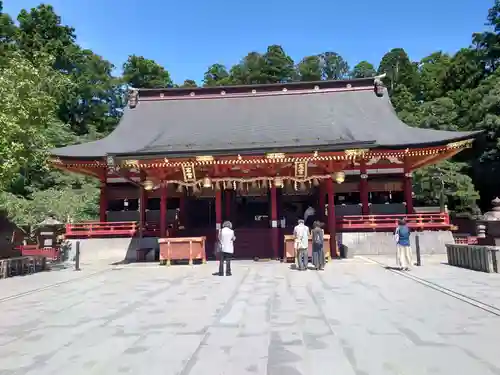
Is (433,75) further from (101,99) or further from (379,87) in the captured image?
(101,99)

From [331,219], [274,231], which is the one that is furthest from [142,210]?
[331,219]

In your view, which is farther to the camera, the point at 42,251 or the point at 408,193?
the point at 408,193

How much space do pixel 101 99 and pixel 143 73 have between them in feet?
35.2

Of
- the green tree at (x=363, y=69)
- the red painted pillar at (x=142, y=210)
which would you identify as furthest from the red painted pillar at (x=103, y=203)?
the green tree at (x=363, y=69)

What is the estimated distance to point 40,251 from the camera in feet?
57.8

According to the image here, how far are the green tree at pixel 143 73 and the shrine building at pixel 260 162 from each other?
31263 mm

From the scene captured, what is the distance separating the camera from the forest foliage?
43.4ft

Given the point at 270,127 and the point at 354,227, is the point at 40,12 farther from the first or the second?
the point at 354,227

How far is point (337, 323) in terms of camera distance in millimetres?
5953

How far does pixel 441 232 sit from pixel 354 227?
3.85 metres

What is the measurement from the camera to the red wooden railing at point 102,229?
62.6 feet

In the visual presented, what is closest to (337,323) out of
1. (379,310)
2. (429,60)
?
(379,310)

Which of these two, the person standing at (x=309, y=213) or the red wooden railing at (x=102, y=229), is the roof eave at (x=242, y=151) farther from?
the person standing at (x=309, y=213)

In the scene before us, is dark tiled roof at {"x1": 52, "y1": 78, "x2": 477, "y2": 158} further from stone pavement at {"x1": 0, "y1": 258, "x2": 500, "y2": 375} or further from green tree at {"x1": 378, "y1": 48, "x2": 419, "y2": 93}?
green tree at {"x1": 378, "y1": 48, "x2": 419, "y2": 93}
